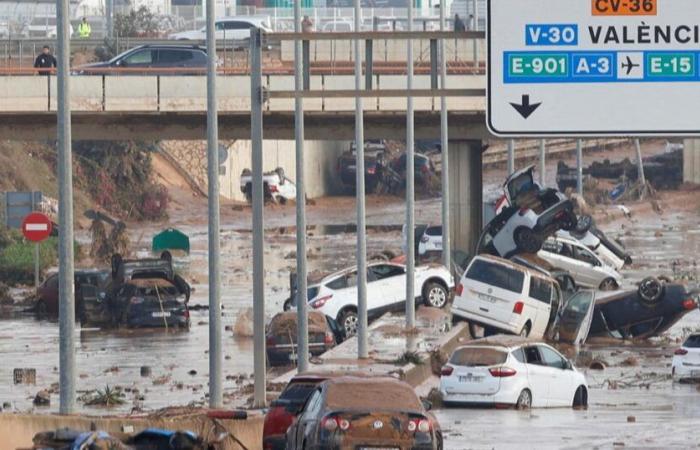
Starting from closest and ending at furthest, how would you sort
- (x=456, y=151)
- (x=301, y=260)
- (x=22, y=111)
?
(x=301, y=260), (x=22, y=111), (x=456, y=151)

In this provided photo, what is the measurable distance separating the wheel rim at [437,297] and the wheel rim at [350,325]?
17.8 feet

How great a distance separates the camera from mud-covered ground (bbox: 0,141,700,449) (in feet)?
102

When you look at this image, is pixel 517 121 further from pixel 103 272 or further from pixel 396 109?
pixel 103 272

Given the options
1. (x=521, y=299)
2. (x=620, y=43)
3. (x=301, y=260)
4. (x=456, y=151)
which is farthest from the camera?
(x=456, y=151)

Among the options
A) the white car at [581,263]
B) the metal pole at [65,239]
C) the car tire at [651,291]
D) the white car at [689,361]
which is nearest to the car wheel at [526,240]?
the white car at [581,263]

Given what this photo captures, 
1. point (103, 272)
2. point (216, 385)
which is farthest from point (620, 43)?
point (103, 272)

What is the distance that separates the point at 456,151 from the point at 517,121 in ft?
120

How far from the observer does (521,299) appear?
4600 cm

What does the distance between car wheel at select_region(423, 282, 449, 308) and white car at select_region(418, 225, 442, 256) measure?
680 inches

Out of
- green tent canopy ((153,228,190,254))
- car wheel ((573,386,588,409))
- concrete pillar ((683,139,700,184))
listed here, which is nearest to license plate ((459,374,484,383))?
car wheel ((573,386,588,409))

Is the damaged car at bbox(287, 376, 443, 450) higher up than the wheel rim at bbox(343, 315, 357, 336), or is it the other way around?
the damaged car at bbox(287, 376, 443, 450)

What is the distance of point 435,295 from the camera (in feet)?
177

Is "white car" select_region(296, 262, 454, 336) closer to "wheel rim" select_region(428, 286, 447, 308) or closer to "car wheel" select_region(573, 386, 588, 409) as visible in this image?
"wheel rim" select_region(428, 286, 447, 308)

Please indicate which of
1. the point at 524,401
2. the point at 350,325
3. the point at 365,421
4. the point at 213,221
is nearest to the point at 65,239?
the point at 365,421
